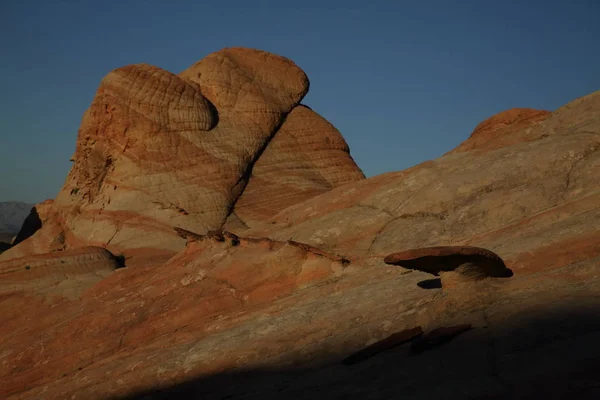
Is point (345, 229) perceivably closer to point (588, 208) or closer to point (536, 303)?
point (588, 208)

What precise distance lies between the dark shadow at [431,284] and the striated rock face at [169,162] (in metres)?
17.4

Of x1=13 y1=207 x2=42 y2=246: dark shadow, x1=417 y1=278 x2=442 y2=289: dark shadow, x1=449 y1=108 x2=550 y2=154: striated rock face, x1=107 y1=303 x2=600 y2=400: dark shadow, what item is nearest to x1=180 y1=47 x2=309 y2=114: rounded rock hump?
x1=13 y1=207 x2=42 y2=246: dark shadow

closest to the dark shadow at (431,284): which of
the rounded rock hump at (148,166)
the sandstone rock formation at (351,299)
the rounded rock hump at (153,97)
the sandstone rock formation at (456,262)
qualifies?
the sandstone rock formation at (351,299)

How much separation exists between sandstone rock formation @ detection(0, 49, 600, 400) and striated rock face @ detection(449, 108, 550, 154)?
0.24 metres

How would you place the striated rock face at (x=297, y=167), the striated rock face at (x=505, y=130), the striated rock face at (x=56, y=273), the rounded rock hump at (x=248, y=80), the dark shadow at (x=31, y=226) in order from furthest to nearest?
the dark shadow at (x=31, y=226), the rounded rock hump at (x=248, y=80), the striated rock face at (x=297, y=167), the striated rock face at (x=56, y=273), the striated rock face at (x=505, y=130)

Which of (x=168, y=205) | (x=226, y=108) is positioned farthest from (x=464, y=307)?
(x=226, y=108)

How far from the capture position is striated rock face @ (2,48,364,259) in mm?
26953

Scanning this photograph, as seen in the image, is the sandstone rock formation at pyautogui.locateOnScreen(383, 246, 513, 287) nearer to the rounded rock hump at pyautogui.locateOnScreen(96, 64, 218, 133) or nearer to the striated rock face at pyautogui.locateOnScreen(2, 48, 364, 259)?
the striated rock face at pyautogui.locateOnScreen(2, 48, 364, 259)

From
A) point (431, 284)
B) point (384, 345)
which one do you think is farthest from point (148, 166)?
point (384, 345)

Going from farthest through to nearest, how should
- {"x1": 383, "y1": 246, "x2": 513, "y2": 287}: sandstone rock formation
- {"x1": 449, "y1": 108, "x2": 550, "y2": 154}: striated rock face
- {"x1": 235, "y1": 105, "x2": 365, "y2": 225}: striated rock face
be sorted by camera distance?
{"x1": 235, "y1": 105, "x2": 365, "y2": 225}: striated rock face < {"x1": 449, "y1": 108, "x2": 550, "y2": 154}: striated rock face < {"x1": 383, "y1": 246, "x2": 513, "y2": 287}: sandstone rock formation

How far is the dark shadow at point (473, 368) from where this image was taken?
188 inches

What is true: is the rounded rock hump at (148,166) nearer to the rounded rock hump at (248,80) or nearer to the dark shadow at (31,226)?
the rounded rock hump at (248,80)

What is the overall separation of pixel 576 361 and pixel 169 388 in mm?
6025

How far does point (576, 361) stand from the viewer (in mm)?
4891
